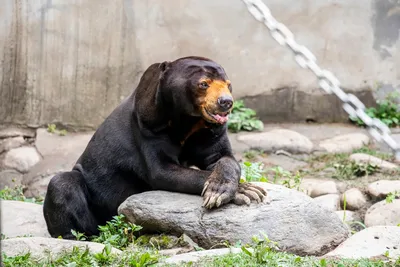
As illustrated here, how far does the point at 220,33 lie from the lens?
10789 millimetres

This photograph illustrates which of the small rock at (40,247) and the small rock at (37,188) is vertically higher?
the small rock at (40,247)

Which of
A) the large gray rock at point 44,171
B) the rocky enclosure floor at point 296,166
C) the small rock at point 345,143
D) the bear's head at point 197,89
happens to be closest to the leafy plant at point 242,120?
the rocky enclosure floor at point 296,166

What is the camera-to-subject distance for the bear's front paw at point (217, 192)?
5.33 m

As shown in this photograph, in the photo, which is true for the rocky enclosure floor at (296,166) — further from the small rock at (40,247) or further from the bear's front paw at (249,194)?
the small rock at (40,247)

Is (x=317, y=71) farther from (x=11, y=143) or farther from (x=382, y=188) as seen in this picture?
(x=11, y=143)

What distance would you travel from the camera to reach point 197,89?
564 cm

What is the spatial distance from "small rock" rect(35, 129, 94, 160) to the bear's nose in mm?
4812

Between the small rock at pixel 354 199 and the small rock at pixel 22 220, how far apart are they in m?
3.23

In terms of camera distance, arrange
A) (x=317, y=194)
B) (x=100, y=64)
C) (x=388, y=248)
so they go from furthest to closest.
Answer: (x=100, y=64) → (x=317, y=194) → (x=388, y=248)

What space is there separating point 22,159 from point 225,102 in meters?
5.29

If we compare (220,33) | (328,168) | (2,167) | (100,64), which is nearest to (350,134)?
(328,168)

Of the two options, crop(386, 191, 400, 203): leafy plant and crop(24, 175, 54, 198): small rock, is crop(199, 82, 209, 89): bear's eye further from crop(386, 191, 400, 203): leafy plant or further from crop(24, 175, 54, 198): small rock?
crop(24, 175, 54, 198): small rock

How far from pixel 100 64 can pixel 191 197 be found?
514cm

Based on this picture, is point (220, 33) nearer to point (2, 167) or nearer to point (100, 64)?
point (100, 64)
